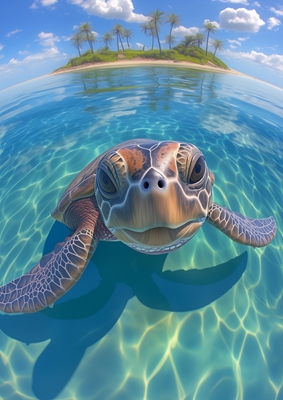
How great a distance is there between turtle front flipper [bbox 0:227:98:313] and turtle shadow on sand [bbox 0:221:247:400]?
377mm

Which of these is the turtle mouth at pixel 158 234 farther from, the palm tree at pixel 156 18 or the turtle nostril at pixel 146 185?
the palm tree at pixel 156 18

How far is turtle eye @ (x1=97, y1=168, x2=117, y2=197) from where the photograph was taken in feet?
5.07

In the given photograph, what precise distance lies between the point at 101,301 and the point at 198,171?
69.5 inches

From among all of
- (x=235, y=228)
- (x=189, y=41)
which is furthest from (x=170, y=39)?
(x=235, y=228)

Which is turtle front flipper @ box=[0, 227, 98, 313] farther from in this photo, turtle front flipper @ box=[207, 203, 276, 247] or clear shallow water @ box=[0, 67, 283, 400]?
turtle front flipper @ box=[207, 203, 276, 247]

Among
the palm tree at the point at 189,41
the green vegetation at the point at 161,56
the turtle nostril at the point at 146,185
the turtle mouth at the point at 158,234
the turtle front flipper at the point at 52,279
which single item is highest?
the palm tree at the point at 189,41

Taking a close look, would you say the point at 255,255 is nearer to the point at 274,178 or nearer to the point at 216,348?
the point at 216,348

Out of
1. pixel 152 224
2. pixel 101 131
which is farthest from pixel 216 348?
pixel 101 131

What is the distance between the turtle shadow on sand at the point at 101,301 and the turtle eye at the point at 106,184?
138cm

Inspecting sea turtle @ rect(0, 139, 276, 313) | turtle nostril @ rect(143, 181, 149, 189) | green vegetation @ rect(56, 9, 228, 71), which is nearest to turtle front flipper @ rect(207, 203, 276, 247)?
sea turtle @ rect(0, 139, 276, 313)

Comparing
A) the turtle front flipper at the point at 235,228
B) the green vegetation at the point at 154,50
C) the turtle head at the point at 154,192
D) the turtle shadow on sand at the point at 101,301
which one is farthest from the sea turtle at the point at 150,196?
the green vegetation at the point at 154,50

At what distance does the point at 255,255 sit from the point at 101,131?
13.5ft

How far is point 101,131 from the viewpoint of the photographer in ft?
18.3

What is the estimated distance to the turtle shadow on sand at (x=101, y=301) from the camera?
223 centimetres
